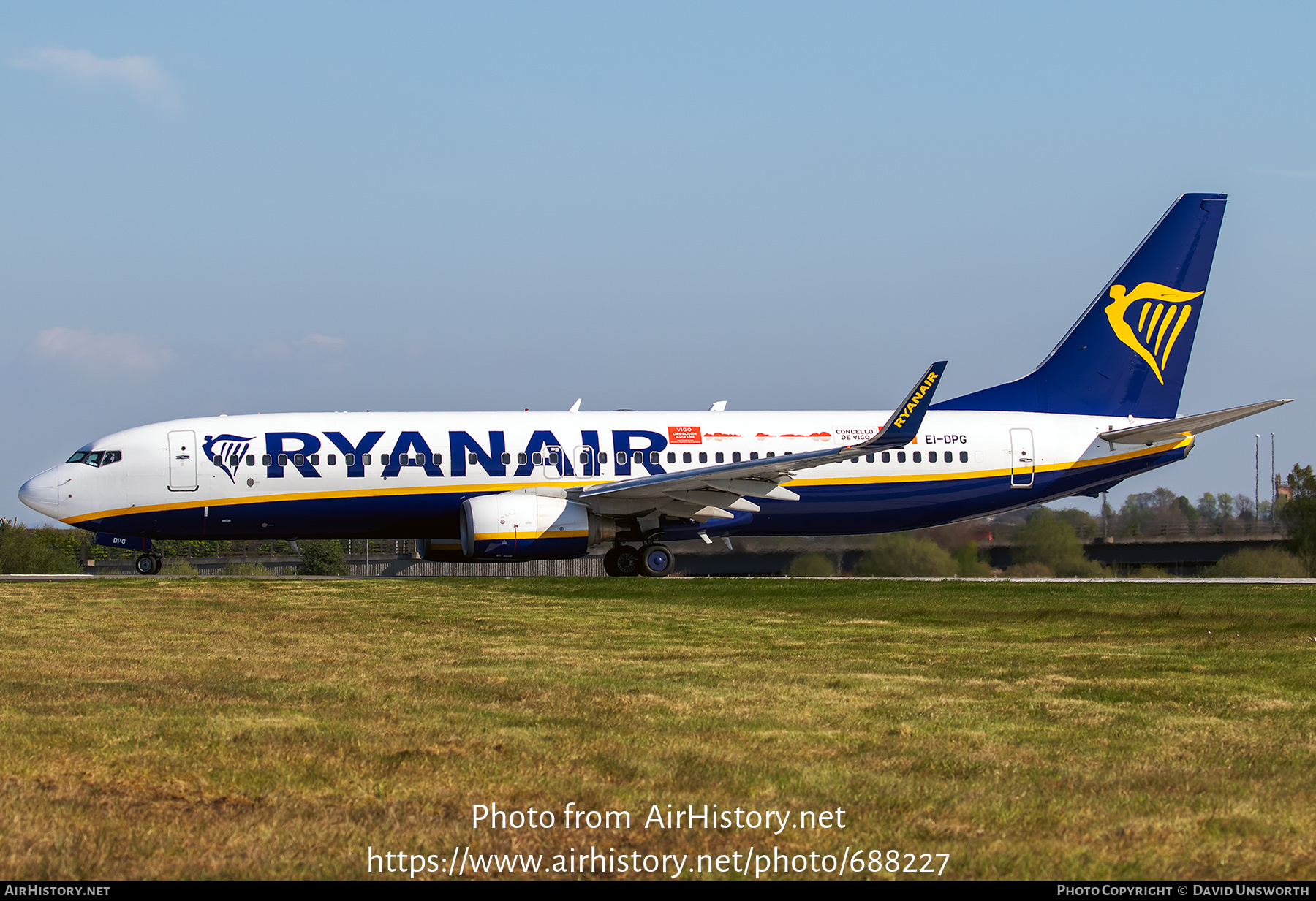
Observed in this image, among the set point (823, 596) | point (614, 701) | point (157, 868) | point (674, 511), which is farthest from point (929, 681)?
point (674, 511)

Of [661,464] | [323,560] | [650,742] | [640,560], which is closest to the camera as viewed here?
[650,742]

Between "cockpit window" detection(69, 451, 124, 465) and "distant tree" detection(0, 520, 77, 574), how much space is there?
24.6 meters

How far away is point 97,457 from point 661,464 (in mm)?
11154

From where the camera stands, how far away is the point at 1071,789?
Answer: 5859mm

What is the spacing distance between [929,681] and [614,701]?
8.60 ft

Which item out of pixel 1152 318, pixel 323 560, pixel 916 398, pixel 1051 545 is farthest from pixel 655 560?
pixel 323 560

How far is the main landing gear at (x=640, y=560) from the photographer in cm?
2542

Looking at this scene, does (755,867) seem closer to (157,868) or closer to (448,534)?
(157,868)

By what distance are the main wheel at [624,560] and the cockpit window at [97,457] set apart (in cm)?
980

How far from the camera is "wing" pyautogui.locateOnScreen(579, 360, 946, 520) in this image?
23.2 metres

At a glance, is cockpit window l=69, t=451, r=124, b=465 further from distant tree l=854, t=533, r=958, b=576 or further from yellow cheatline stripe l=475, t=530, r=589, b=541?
distant tree l=854, t=533, r=958, b=576

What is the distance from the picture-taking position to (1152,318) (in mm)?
28688

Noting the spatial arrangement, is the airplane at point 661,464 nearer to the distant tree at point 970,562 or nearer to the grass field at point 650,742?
the distant tree at point 970,562

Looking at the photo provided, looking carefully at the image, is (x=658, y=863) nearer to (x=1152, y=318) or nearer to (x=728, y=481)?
(x=728, y=481)
